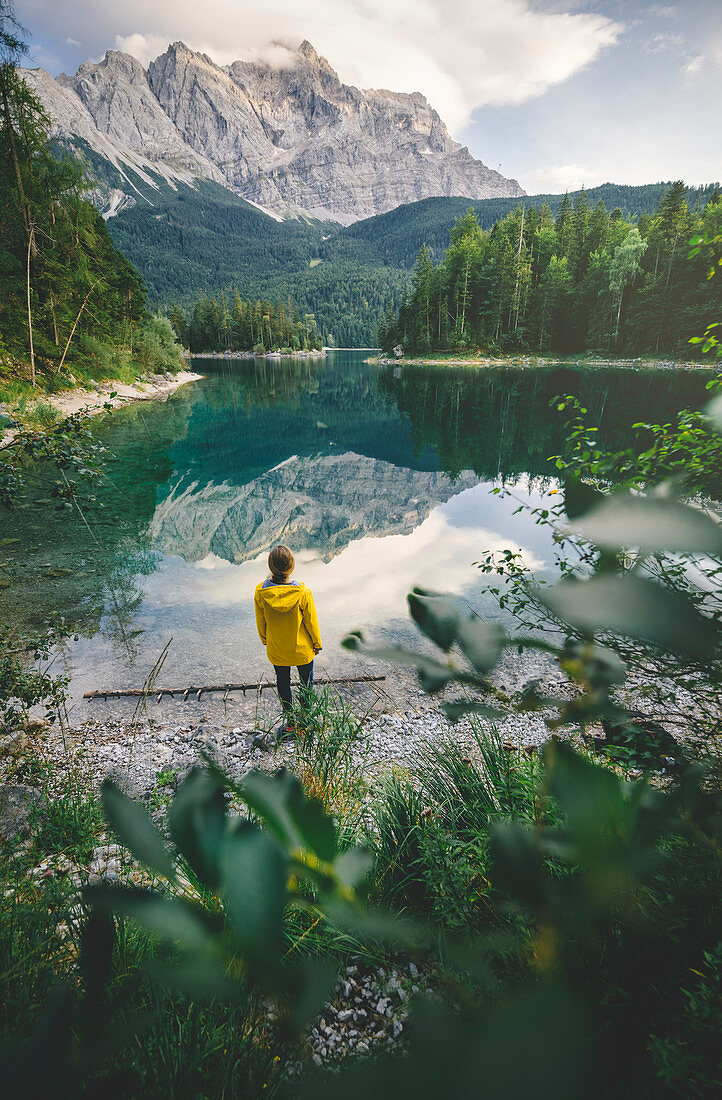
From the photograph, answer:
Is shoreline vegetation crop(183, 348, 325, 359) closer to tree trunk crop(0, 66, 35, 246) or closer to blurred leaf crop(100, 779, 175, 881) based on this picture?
tree trunk crop(0, 66, 35, 246)

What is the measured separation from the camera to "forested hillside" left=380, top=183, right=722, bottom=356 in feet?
170

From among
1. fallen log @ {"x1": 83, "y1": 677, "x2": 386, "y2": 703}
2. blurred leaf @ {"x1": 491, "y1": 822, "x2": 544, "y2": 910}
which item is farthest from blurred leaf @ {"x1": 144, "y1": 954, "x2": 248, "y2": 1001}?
fallen log @ {"x1": 83, "y1": 677, "x2": 386, "y2": 703}

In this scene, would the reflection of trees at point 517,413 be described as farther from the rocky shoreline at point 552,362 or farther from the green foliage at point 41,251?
the green foliage at point 41,251

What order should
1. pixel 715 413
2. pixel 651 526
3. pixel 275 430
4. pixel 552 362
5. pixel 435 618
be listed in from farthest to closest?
pixel 552 362 → pixel 275 430 → pixel 435 618 → pixel 715 413 → pixel 651 526

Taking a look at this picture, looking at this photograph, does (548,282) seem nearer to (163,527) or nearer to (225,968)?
(163,527)

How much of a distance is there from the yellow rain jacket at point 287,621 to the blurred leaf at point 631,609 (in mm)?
4331

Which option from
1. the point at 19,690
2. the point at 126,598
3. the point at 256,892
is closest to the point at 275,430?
the point at 126,598

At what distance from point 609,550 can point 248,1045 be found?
1154 millimetres

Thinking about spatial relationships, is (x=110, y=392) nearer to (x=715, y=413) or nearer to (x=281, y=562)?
(x=281, y=562)

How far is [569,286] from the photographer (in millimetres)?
62188

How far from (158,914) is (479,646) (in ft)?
2.00

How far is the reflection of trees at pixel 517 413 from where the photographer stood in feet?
61.7

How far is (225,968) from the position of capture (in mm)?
486

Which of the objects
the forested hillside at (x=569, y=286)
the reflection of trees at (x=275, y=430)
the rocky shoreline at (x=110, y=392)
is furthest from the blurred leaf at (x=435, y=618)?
the forested hillside at (x=569, y=286)
